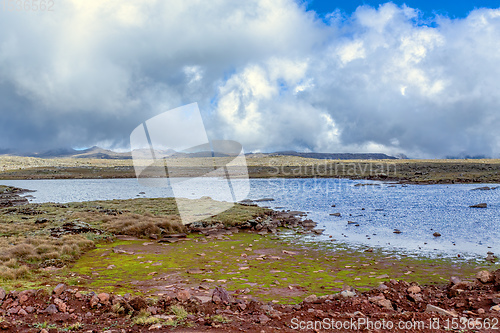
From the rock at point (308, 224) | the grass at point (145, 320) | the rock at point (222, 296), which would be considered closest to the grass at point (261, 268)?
the rock at point (222, 296)

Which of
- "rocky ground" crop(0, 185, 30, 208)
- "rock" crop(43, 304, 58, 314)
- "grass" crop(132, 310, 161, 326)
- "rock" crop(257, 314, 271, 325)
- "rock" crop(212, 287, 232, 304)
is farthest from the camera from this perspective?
"rocky ground" crop(0, 185, 30, 208)

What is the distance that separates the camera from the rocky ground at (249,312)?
24.7 ft

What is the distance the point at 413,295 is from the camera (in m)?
9.92

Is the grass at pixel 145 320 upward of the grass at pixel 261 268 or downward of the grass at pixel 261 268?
upward

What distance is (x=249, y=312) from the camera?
8.86 meters

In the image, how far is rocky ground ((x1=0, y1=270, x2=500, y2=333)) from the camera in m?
7.54

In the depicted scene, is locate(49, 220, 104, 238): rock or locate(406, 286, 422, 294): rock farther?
locate(49, 220, 104, 238): rock

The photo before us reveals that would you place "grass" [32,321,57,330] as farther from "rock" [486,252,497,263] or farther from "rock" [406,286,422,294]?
"rock" [486,252,497,263]

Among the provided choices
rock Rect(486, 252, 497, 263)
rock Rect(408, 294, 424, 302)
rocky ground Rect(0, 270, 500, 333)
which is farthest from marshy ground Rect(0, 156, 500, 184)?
rocky ground Rect(0, 270, 500, 333)

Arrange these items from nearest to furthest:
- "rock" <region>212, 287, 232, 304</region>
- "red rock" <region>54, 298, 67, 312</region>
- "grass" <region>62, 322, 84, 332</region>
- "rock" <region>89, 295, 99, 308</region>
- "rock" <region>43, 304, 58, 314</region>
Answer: "grass" <region>62, 322, 84, 332</region> < "rock" <region>43, 304, 58, 314</region> < "red rock" <region>54, 298, 67, 312</region> < "rock" <region>89, 295, 99, 308</region> < "rock" <region>212, 287, 232, 304</region>

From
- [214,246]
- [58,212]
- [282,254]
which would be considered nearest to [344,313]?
[282,254]

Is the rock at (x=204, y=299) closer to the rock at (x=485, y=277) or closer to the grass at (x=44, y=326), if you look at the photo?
Answer: the grass at (x=44, y=326)

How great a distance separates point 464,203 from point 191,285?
39.0 meters

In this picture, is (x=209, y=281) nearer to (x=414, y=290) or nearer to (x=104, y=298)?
(x=104, y=298)
